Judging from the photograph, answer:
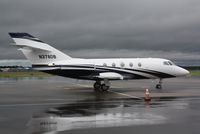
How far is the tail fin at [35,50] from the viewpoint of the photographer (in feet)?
96.3

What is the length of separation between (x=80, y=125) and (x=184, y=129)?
11.1ft

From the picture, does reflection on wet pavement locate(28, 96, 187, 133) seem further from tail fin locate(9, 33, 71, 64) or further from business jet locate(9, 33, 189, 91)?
tail fin locate(9, 33, 71, 64)

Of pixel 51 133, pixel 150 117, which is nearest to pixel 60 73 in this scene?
pixel 150 117

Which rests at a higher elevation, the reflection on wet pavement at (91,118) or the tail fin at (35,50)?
the tail fin at (35,50)

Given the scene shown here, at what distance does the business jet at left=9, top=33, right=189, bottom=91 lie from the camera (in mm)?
29516

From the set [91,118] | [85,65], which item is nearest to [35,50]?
[85,65]

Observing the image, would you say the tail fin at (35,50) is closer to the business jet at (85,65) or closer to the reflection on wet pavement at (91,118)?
the business jet at (85,65)

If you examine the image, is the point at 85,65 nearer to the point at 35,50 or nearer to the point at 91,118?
the point at 35,50

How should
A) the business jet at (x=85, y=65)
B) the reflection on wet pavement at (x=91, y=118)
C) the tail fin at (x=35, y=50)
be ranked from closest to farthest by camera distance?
the reflection on wet pavement at (x=91, y=118), the tail fin at (x=35, y=50), the business jet at (x=85, y=65)

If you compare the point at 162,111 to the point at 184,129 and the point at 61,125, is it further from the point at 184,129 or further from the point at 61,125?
the point at 61,125

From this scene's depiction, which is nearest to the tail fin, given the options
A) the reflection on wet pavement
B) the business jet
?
the business jet

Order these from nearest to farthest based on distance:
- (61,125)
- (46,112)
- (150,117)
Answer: (61,125) → (150,117) → (46,112)

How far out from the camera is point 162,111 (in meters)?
15.8

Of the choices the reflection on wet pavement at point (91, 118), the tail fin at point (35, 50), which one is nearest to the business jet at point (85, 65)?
the tail fin at point (35, 50)
